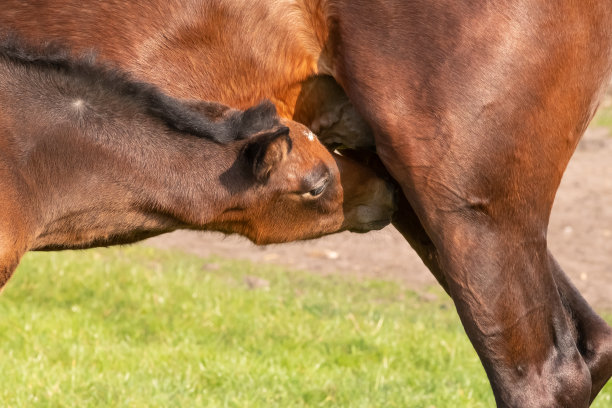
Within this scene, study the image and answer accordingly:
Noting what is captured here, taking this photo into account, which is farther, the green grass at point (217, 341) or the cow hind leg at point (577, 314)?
the green grass at point (217, 341)

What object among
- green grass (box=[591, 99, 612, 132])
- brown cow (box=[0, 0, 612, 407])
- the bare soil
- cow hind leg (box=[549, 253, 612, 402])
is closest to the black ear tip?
brown cow (box=[0, 0, 612, 407])

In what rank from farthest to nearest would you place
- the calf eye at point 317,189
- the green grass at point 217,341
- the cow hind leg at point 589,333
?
the green grass at point 217,341 → the cow hind leg at point 589,333 → the calf eye at point 317,189

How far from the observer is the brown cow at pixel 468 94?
11.8ft

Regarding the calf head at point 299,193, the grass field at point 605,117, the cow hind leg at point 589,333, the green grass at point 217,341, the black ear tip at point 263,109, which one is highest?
the black ear tip at point 263,109

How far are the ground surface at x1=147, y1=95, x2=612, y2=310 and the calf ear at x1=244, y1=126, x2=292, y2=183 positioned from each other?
3.79 m

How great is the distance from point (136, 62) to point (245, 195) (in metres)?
0.69

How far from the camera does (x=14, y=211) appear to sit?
3463mm

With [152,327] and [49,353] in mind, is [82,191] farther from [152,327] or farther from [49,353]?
[152,327]

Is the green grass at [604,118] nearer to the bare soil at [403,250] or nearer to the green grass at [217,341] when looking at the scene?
the bare soil at [403,250]

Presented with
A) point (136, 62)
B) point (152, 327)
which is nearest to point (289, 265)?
point (152, 327)

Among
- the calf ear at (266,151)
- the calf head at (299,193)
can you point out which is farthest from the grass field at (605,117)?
the calf ear at (266,151)

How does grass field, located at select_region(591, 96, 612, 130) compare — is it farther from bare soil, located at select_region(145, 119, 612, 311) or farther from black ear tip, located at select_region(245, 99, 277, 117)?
black ear tip, located at select_region(245, 99, 277, 117)

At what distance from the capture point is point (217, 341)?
18.4 ft

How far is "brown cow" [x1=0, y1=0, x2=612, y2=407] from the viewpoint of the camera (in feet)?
11.8
